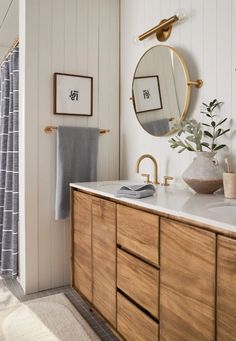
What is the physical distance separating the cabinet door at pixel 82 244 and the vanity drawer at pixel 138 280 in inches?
15.5

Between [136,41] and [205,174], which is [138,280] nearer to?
[205,174]

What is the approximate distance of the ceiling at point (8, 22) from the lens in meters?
2.47

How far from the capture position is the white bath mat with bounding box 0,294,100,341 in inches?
67.6

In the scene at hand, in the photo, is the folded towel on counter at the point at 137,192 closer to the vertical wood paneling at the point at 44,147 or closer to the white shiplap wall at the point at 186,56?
the white shiplap wall at the point at 186,56

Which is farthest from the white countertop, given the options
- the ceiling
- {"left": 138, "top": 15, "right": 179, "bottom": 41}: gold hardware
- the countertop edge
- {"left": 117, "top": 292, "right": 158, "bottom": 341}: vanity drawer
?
the ceiling

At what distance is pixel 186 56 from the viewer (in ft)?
5.99

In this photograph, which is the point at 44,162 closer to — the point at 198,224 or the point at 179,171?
the point at 179,171

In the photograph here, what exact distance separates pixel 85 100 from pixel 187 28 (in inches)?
37.0

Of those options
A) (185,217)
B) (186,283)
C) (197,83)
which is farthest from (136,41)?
(186,283)

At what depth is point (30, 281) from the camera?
2.27 metres

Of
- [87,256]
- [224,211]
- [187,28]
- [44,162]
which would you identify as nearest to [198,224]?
[224,211]

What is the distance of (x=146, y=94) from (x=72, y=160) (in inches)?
28.7

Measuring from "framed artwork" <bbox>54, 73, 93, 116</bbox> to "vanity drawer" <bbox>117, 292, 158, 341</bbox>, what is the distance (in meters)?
1.40

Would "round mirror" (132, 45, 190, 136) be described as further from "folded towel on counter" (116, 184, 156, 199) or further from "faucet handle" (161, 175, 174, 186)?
"folded towel on counter" (116, 184, 156, 199)
